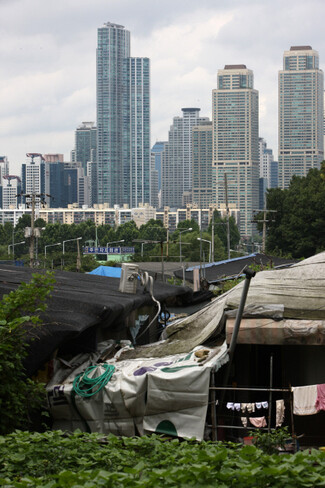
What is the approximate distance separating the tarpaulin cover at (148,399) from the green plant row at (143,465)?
2.02 m

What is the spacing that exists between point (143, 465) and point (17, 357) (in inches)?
132

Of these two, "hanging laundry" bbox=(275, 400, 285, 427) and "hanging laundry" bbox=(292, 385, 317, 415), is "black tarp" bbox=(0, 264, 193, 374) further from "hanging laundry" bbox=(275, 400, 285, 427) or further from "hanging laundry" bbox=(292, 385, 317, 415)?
"hanging laundry" bbox=(292, 385, 317, 415)

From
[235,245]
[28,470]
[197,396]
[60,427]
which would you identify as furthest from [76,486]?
[235,245]

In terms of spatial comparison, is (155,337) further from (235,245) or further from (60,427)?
(235,245)

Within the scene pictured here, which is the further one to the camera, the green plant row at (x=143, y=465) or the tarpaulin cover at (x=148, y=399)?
the tarpaulin cover at (x=148, y=399)

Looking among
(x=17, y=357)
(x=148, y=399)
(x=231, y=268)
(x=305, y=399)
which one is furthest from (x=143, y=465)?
(x=231, y=268)

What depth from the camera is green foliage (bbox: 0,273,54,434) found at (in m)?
8.49

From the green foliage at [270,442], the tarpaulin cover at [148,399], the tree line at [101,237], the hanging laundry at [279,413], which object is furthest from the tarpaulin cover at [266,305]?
the tree line at [101,237]

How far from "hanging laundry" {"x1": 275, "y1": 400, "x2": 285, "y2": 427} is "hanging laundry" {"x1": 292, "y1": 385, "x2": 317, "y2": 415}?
461mm

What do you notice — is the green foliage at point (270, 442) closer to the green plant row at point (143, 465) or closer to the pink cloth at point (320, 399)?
the green plant row at point (143, 465)

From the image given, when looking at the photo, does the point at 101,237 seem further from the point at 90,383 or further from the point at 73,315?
the point at 90,383

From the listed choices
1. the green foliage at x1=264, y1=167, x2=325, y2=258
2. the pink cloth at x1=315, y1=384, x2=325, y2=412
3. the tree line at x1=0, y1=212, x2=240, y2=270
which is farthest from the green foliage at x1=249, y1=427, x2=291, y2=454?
the tree line at x1=0, y1=212, x2=240, y2=270

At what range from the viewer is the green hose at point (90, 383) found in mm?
9891

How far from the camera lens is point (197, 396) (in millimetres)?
9406
